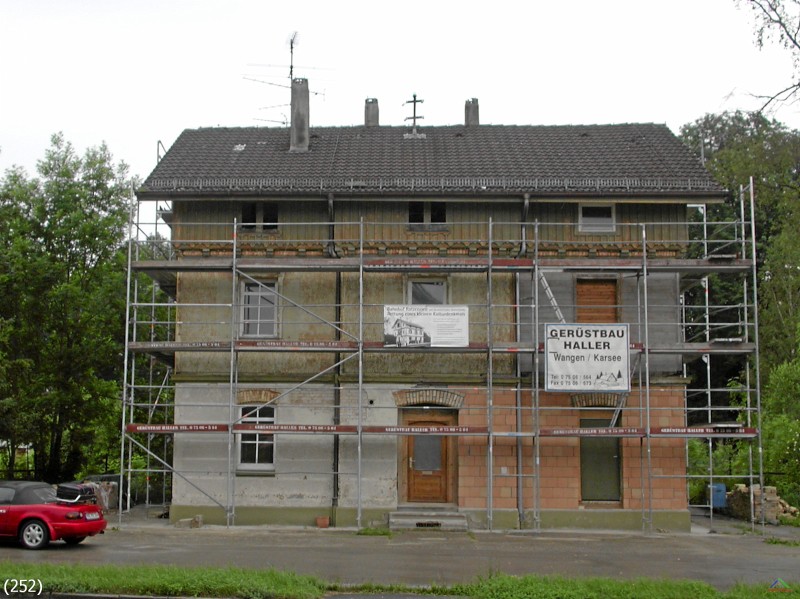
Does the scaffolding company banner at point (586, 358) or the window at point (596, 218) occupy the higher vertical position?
the window at point (596, 218)

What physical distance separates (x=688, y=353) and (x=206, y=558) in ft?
42.1

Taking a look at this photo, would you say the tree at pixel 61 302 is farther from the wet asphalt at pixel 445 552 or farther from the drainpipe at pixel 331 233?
the drainpipe at pixel 331 233

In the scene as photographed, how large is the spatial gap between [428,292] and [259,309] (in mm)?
4408

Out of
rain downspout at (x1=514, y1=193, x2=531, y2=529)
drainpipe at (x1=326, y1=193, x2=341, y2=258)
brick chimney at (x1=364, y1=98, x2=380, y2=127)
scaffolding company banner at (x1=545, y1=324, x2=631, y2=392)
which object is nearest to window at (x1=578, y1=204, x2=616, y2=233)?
rain downspout at (x1=514, y1=193, x2=531, y2=529)

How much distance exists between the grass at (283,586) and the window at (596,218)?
11.7m

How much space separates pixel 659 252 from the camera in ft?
79.4

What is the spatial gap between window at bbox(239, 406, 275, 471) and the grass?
9149 millimetres

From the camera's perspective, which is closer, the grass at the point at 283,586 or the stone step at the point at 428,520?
the grass at the point at 283,586

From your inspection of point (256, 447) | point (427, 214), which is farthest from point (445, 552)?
point (427, 214)

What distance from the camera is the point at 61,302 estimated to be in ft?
97.0

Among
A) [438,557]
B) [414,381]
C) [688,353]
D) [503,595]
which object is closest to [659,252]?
[688,353]

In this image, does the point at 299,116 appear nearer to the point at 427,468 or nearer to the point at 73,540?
the point at 427,468

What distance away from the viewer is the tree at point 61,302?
28875mm

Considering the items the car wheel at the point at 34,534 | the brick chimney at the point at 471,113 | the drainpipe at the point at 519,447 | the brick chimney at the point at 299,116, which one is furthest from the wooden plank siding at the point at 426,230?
the car wheel at the point at 34,534
